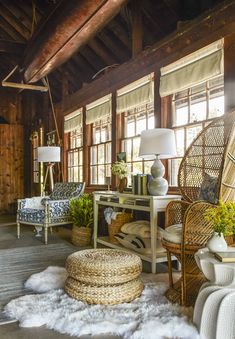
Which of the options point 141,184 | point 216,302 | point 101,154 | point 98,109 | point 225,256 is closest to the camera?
point 216,302

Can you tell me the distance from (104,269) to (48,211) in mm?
2696

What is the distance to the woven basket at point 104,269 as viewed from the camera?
228 centimetres

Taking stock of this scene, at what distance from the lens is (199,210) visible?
2.32 metres

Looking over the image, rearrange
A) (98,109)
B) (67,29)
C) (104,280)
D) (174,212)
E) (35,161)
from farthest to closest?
Result: (35,161) < (98,109) < (67,29) < (174,212) < (104,280)

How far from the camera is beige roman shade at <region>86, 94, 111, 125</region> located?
17.5 feet

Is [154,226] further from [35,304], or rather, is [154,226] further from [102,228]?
[102,228]

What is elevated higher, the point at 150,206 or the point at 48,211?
the point at 150,206

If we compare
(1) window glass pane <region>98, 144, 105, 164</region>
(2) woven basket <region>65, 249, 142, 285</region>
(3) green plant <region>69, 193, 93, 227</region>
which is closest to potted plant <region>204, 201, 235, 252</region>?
(2) woven basket <region>65, 249, 142, 285</region>

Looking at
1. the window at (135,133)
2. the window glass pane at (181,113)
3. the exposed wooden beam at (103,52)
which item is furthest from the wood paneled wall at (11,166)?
the window glass pane at (181,113)

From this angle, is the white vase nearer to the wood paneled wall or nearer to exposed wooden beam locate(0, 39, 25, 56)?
exposed wooden beam locate(0, 39, 25, 56)

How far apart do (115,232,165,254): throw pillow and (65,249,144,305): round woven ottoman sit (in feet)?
2.95

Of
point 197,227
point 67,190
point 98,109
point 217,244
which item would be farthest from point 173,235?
point 98,109

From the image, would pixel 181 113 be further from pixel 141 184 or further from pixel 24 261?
pixel 24 261

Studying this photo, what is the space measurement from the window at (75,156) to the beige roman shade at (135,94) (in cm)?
167
